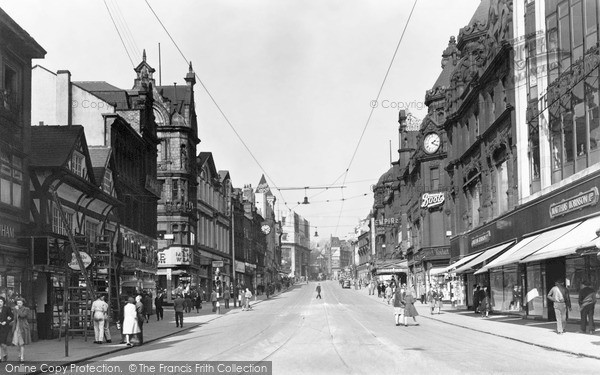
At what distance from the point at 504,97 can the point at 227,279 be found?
60.5 metres

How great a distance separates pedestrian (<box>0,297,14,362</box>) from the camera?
1956 cm

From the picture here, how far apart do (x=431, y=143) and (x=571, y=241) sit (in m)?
50.0

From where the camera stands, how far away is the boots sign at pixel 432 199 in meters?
69.9

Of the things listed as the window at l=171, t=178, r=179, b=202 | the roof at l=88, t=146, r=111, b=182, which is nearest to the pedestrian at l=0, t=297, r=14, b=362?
the roof at l=88, t=146, r=111, b=182

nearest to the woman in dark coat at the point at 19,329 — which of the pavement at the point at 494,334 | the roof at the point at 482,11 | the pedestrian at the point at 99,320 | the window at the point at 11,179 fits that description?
the pavement at the point at 494,334

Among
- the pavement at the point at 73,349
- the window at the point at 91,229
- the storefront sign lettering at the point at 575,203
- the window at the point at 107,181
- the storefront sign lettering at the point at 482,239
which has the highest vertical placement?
the window at the point at 107,181

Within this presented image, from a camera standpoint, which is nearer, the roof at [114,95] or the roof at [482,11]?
the roof at [114,95]

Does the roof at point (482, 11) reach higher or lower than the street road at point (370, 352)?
higher

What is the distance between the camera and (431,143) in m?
74.6

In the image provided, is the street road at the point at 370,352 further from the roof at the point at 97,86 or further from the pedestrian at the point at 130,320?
the roof at the point at 97,86

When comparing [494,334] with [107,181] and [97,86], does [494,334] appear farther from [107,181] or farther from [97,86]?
[97,86]

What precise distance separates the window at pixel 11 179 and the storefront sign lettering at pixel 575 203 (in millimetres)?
20431

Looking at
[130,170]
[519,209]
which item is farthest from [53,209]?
[519,209]

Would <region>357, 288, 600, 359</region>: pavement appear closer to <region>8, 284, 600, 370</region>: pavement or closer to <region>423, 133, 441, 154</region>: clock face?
<region>8, 284, 600, 370</region>: pavement
